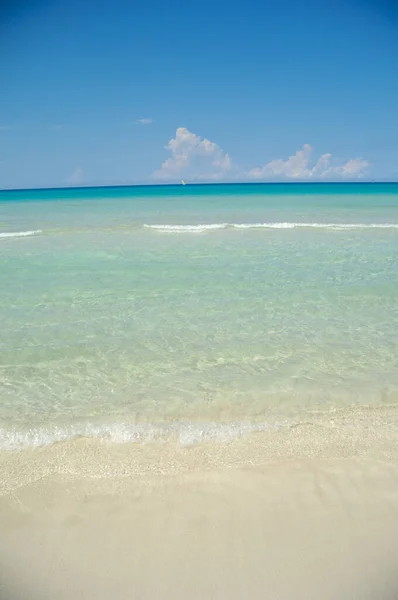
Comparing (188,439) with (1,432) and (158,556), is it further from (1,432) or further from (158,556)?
(1,432)

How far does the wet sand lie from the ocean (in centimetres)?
1

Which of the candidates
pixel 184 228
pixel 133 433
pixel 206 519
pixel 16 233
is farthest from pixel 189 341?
pixel 16 233

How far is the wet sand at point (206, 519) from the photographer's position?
9.03ft

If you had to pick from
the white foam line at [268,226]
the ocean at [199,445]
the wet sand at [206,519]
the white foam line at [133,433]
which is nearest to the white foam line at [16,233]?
the white foam line at [268,226]

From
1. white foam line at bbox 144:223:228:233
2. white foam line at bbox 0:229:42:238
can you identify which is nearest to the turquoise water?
white foam line at bbox 0:229:42:238

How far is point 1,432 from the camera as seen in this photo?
14.3ft

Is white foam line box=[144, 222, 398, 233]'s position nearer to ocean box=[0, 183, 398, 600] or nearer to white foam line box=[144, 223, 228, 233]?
white foam line box=[144, 223, 228, 233]

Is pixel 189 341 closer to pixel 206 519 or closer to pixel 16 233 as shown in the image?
pixel 206 519

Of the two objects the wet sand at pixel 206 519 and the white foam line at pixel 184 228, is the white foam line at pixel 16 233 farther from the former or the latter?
the wet sand at pixel 206 519

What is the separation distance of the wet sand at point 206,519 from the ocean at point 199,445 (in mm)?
13

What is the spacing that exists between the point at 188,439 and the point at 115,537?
1.31 meters

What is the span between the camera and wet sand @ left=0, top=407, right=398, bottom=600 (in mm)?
2752

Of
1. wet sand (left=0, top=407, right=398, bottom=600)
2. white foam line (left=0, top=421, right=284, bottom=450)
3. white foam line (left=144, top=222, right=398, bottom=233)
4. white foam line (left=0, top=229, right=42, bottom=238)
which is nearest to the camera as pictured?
wet sand (left=0, top=407, right=398, bottom=600)

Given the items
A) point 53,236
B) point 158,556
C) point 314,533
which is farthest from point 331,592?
point 53,236
